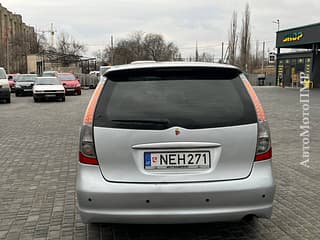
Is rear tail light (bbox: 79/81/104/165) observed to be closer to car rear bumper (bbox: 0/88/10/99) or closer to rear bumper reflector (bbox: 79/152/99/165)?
rear bumper reflector (bbox: 79/152/99/165)

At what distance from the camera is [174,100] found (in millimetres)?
3348

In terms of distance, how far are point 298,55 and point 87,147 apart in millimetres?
37351

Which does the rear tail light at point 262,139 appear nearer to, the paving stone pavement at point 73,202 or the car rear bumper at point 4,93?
the paving stone pavement at point 73,202

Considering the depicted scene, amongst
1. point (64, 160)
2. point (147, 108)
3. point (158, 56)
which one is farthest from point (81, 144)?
point (158, 56)

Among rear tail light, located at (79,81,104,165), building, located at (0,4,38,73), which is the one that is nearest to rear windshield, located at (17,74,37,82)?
rear tail light, located at (79,81,104,165)

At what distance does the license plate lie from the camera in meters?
3.24

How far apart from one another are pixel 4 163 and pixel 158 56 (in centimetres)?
8388

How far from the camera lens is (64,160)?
288 inches

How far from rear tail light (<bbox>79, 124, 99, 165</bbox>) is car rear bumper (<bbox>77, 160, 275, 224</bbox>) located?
0.16m

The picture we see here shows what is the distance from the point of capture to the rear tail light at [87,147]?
130 inches

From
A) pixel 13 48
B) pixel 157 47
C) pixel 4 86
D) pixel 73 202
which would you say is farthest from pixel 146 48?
pixel 73 202

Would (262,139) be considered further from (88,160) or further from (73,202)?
(73,202)

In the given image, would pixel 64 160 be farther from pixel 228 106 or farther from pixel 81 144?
pixel 228 106

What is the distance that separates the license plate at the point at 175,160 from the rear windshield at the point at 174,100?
223 mm
